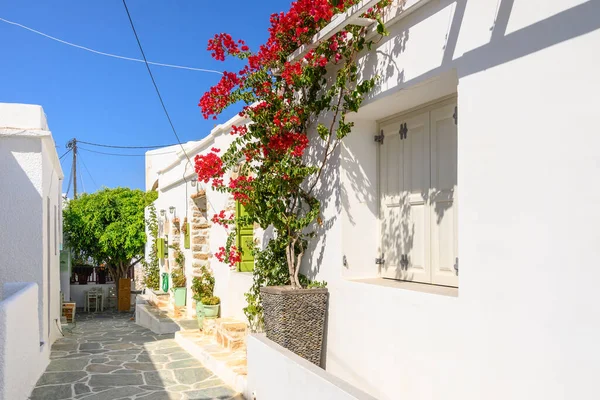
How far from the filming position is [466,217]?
3.34 meters

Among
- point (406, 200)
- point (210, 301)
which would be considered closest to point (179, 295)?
point (210, 301)

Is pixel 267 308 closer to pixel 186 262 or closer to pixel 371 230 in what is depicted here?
pixel 371 230

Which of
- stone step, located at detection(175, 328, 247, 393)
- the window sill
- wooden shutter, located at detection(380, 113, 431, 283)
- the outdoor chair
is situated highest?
wooden shutter, located at detection(380, 113, 431, 283)

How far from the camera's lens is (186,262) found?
39.8 feet

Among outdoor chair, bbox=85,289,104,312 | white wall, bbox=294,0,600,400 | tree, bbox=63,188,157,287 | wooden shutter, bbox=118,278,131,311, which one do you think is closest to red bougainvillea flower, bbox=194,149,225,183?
white wall, bbox=294,0,600,400

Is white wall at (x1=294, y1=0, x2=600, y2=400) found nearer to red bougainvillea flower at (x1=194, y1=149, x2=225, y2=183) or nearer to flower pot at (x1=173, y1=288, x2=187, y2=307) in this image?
red bougainvillea flower at (x1=194, y1=149, x2=225, y2=183)

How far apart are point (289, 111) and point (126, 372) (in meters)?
4.85

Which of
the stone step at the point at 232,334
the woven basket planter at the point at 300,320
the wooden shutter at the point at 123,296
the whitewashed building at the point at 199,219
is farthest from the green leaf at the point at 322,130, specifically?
the wooden shutter at the point at 123,296

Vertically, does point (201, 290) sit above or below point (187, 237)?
below

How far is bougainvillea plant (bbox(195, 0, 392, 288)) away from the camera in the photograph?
4957mm

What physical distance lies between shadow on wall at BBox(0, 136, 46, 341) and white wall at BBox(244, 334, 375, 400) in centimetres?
429

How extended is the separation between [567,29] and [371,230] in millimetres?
2689

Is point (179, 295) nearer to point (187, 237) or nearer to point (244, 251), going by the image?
point (187, 237)

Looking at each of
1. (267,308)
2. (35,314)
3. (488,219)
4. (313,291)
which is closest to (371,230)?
(313,291)
